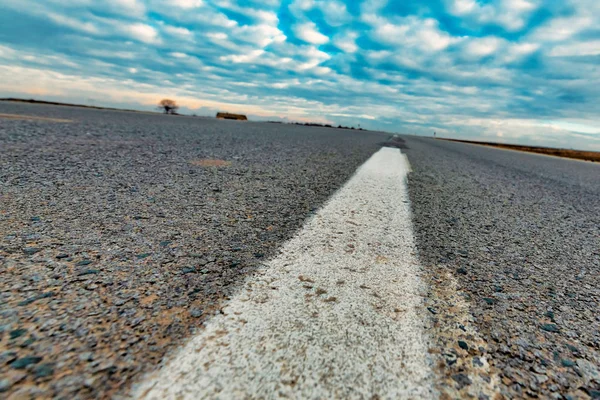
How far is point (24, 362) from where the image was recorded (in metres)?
0.71

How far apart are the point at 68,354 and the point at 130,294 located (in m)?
0.27

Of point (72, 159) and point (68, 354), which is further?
Result: point (72, 159)

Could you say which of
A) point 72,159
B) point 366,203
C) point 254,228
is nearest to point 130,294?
point 254,228

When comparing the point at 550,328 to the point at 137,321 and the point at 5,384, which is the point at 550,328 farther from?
the point at 5,384

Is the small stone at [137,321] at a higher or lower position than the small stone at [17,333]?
higher

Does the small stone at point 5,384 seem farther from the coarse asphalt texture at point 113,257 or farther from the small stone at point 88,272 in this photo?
the small stone at point 88,272

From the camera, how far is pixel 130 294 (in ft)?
3.28

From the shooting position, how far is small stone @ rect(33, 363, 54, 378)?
68cm

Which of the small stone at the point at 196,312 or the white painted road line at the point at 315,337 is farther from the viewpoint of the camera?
the small stone at the point at 196,312

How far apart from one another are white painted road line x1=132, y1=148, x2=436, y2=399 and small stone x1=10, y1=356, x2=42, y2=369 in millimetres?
273

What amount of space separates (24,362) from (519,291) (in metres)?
1.64

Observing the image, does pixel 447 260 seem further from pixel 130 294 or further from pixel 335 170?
pixel 335 170

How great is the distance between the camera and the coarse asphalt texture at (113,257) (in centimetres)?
73

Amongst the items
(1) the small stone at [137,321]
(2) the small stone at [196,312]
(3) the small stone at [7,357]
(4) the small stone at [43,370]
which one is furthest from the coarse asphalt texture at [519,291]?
(3) the small stone at [7,357]
